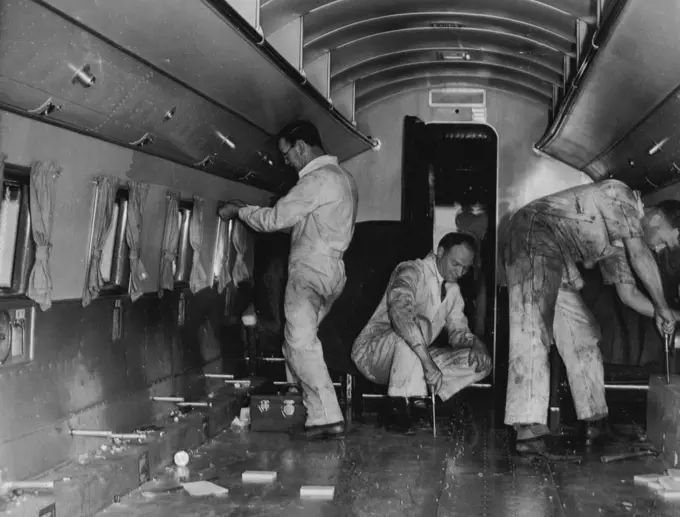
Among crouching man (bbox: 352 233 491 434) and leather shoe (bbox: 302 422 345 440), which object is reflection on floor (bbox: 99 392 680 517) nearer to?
leather shoe (bbox: 302 422 345 440)

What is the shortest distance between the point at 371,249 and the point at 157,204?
9.13 feet

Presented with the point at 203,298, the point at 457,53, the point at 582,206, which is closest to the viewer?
the point at 582,206

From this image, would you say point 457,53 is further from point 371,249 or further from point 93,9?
point 93,9

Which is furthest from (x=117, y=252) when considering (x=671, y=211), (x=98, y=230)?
(x=671, y=211)

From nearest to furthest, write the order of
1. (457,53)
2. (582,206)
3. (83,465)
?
1. (83,465)
2. (582,206)
3. (457,53)

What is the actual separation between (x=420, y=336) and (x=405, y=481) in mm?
1376

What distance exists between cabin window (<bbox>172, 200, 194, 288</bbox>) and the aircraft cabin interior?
17 millimetres

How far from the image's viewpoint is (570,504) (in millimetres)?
4211

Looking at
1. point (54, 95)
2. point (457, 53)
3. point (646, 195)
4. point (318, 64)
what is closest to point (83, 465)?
point (54, 95)

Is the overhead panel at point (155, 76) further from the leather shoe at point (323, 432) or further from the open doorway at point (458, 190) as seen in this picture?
the open doorway at point (458, 190)

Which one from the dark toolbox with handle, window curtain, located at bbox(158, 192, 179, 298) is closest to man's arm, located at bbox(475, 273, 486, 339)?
the dark toolbox with handle

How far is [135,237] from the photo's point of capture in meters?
5.01

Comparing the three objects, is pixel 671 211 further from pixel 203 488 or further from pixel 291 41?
pixel 203 488

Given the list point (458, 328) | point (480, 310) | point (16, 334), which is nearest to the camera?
point (16, 334)
